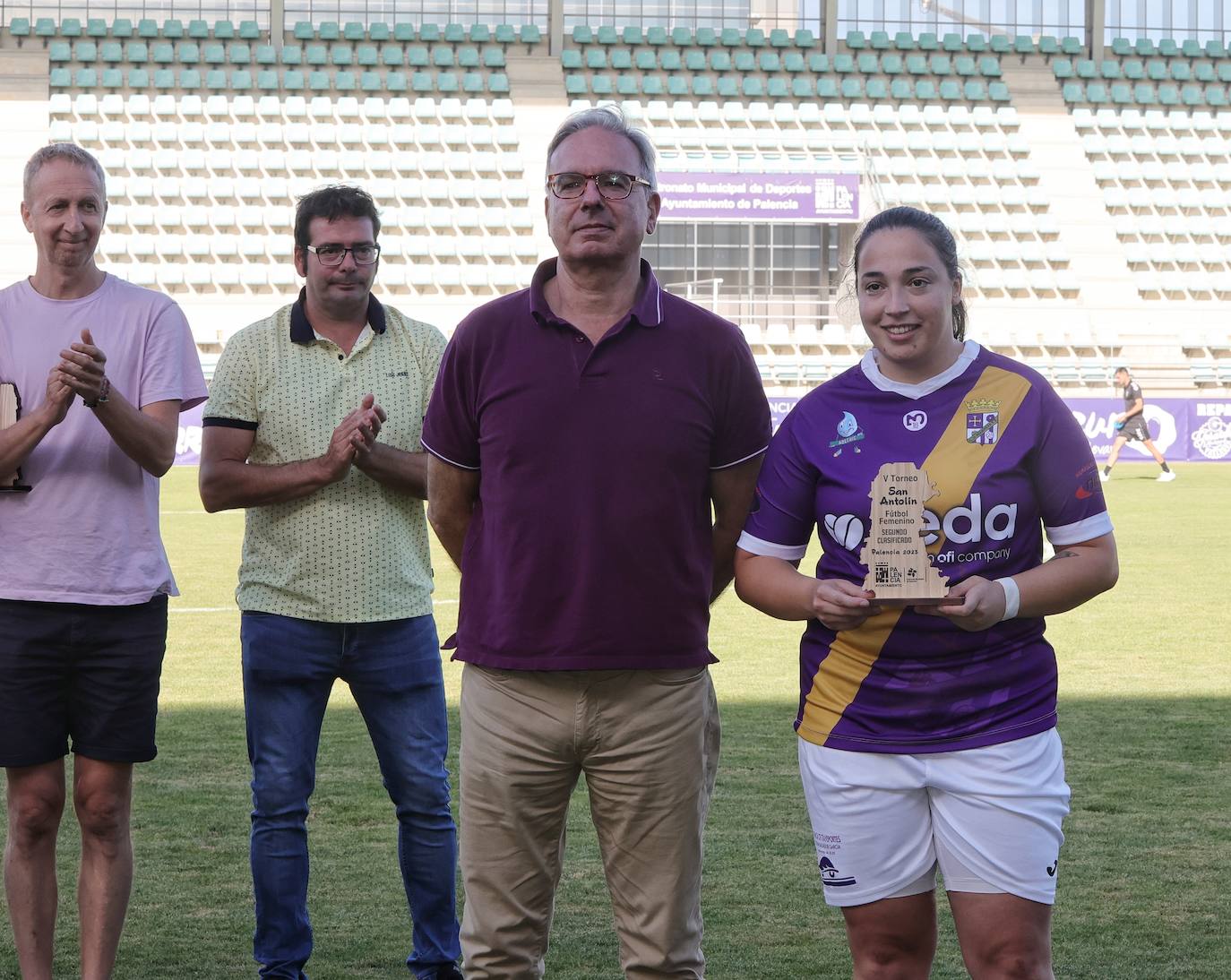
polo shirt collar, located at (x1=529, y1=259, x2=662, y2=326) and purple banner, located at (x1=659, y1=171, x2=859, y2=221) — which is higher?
purple banner, located at (x1=659, y1=171, x2=859, y2=221)

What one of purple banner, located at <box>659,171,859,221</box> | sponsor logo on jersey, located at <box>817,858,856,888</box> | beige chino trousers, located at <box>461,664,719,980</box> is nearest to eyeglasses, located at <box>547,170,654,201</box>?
beige chino trousers, located at <box>461,664,719,980</box>

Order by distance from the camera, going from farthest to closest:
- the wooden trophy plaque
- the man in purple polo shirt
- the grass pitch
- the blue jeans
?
the grass pitch
the blue jeans
the wooden trophy plaque
the man in purple polo shirt

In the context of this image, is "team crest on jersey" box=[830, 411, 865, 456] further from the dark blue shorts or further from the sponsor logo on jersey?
the dark blue shorts

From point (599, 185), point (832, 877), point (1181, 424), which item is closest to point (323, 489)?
point (599, 185)

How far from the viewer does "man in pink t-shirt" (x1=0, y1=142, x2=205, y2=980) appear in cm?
356

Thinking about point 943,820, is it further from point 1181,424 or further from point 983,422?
point 1181,424

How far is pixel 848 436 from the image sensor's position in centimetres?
286

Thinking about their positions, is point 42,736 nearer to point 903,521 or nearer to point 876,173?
point 903,521

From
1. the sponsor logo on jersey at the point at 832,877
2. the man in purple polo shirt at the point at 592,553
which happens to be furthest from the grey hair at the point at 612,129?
the sponsor logo on jersey at the point at 832,877

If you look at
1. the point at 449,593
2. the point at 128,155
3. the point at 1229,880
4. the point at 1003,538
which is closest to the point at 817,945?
the point at 1229,880

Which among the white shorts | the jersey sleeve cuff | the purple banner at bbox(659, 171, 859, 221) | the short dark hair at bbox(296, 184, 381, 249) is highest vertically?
the purple banner at bbox(659, 171, 859, 221)

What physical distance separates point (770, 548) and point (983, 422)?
46 centimetres

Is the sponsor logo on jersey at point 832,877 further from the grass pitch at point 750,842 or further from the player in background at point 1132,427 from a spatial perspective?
the player in background at point 1132,427

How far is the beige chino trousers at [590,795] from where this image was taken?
9.84 feet
